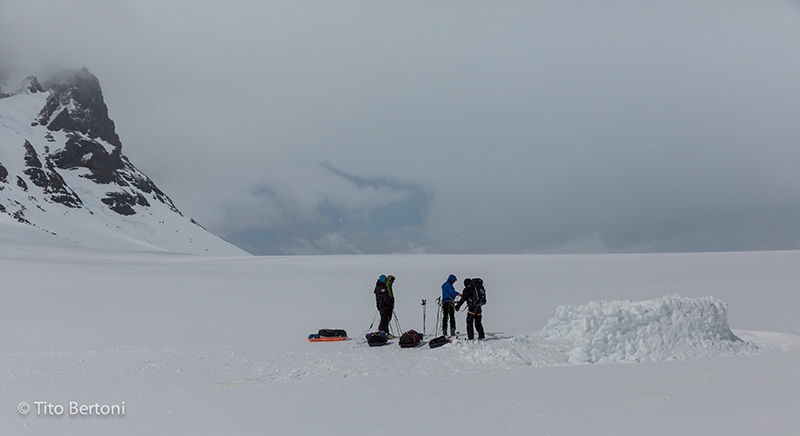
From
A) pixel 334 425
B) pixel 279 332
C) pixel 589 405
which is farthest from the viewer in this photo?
pixel 279 332

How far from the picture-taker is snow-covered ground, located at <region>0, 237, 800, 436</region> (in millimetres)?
7664

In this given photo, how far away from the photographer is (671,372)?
10312 millimetres

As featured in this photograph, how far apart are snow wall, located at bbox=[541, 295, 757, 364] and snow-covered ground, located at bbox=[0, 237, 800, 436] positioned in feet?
0.11

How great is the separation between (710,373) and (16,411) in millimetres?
11485

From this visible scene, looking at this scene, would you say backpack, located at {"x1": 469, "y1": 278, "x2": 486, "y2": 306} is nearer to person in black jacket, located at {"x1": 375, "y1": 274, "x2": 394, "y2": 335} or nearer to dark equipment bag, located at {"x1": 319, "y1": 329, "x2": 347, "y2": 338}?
person in black jacket, located at {"x1": 375, "y1": 274, "x2": 394, "y2": 335}

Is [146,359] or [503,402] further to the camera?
[146,359]

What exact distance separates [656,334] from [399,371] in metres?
5.69

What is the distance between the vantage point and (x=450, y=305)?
15.1m

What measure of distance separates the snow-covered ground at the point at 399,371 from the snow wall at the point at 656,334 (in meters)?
0.03

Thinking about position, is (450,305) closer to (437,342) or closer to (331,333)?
(437,342)

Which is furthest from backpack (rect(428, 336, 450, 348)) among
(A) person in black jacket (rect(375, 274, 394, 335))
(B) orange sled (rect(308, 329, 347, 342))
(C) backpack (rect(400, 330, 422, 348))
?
(B) orange sled (rect(308, 329, 347, 342))

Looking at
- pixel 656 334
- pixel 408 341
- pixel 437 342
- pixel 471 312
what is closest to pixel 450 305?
pixel 471 312

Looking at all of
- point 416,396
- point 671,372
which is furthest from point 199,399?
point 671,372

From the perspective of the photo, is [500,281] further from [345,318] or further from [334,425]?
[334,425]
